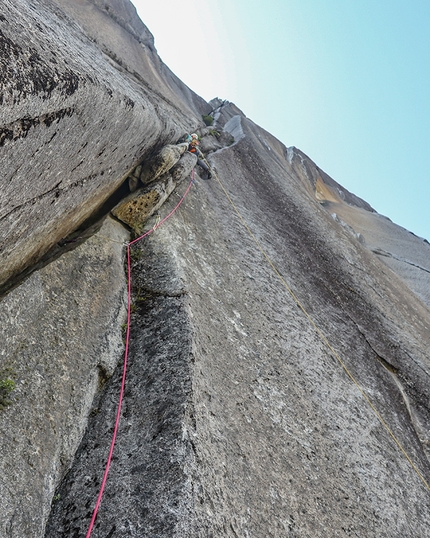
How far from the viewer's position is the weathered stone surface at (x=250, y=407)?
5176mm

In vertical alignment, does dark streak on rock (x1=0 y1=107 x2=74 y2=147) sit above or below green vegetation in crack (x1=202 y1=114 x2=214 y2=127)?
below

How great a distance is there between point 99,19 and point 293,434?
1852 centimetres

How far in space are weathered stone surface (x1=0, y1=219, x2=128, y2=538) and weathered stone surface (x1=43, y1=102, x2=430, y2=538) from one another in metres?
0.39

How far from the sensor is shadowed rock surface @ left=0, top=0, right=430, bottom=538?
4953 millimetres

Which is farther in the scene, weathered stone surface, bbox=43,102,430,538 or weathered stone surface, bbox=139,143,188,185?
weathered stone surface, bbox=139,143,188,185

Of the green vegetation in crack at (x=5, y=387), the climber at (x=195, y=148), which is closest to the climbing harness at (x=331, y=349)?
the climber at (x=195, y=148)

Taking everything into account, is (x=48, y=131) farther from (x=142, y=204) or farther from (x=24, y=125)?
(x=142, y=204)

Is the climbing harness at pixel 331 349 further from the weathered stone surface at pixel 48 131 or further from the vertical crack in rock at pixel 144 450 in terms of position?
the weathered stone surface at pixel 48 131

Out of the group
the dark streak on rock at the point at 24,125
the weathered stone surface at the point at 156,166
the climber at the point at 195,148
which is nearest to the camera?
the dark streak on rock at the point at 24,125

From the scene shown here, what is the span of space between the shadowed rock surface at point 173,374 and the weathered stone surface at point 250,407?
0.10 feet

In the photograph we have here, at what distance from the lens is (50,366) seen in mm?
5820

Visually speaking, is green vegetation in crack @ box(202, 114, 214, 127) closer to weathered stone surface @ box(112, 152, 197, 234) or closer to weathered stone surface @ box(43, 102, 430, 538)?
weathered stone surface @ box(43, 102, 430, 538)

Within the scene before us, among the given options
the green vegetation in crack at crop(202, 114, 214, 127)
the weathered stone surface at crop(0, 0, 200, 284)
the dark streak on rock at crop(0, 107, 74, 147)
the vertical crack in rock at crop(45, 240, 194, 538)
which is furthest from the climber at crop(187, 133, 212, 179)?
the green vegetation in crack at crop(202, 114, 214, 127)

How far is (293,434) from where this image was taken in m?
6.95
